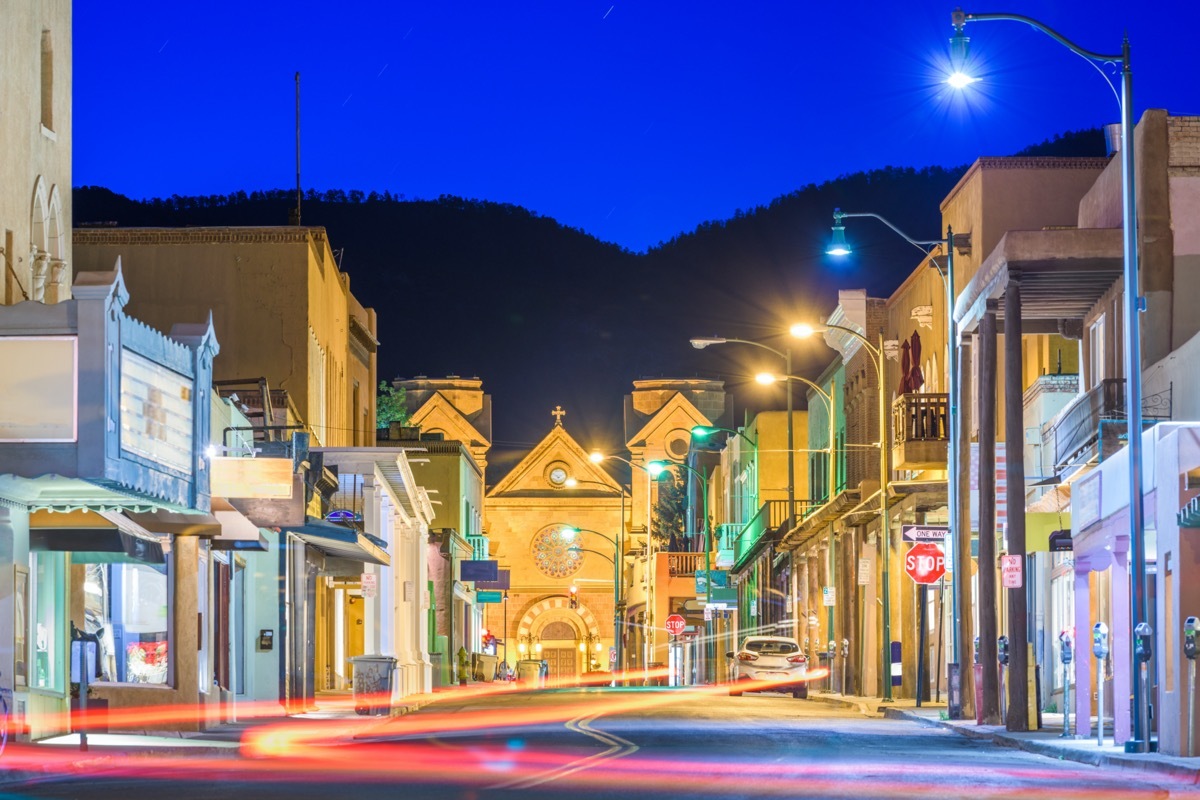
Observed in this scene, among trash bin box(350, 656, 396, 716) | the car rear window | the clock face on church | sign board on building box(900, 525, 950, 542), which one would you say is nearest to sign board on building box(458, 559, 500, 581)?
the car rear window

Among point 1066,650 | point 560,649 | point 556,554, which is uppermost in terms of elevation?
point 1066,650

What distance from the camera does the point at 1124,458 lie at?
76.7ft

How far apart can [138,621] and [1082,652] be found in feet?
46.8

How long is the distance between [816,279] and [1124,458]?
145441mm

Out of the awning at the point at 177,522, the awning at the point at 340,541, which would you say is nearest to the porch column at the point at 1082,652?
the awning at the point at 177,522

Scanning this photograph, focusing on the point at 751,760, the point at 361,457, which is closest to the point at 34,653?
the point at 751,760

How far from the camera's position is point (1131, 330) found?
73.0 feet

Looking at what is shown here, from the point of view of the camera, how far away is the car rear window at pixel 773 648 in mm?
50844

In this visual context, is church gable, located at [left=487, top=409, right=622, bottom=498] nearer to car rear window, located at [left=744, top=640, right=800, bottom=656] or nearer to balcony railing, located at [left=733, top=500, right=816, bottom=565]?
balcony railing, located at [left=733, top=500, right=816, bottom=565]

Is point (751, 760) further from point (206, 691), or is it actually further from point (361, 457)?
point (361, 457)

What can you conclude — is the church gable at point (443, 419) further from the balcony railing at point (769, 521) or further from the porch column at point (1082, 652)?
the porch column at point (1082, 652)

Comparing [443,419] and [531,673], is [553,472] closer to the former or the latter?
[443,419]

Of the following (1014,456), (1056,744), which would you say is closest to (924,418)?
(1014,456)

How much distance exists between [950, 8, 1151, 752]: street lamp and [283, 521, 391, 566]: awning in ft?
45.7
